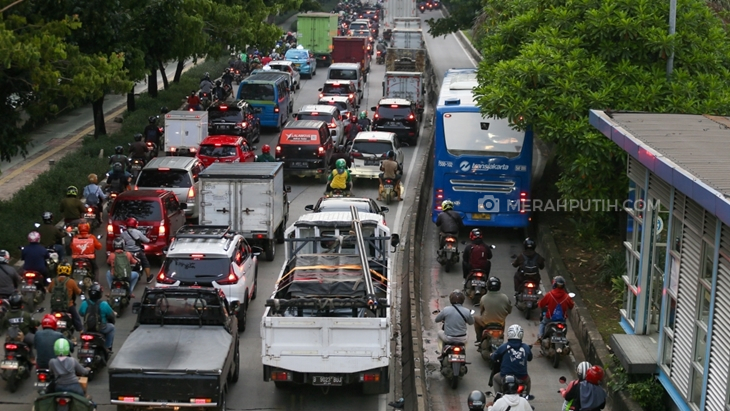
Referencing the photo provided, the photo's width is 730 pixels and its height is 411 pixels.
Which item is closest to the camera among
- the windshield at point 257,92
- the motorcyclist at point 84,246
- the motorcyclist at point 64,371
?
the motorcyclist at point 64,371

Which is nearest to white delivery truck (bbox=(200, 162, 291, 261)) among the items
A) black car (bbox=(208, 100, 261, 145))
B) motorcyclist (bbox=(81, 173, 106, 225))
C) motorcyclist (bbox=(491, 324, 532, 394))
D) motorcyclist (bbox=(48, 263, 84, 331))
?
motorcyclist (bbox=(81, 173, 106, 225))

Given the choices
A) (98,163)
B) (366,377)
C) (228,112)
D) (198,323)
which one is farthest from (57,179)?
(366,377)

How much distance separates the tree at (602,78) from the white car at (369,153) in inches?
300

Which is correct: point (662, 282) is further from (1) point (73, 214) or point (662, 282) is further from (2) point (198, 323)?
(1) point (73, 214)

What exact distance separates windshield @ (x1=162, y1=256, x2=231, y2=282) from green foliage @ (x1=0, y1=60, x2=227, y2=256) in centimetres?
518

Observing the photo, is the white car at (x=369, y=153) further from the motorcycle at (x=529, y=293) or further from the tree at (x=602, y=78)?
the motorcycle at (x=529, y=293)

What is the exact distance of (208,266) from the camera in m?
17.6

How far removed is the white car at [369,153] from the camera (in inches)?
1183

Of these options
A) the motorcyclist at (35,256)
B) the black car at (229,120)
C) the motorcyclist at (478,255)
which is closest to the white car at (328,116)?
the black car at (229,120)

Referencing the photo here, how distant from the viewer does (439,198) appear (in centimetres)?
2447

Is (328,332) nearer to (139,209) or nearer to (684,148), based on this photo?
(684,148)

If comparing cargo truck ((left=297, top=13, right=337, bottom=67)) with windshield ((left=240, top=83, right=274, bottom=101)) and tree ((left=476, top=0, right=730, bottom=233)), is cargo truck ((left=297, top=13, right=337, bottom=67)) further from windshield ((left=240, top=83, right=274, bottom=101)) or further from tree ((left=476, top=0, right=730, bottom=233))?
tree ((left=476, top=0, right=730, bottom=233))

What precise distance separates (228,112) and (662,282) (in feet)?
73.0

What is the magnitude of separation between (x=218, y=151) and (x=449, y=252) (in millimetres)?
9256
